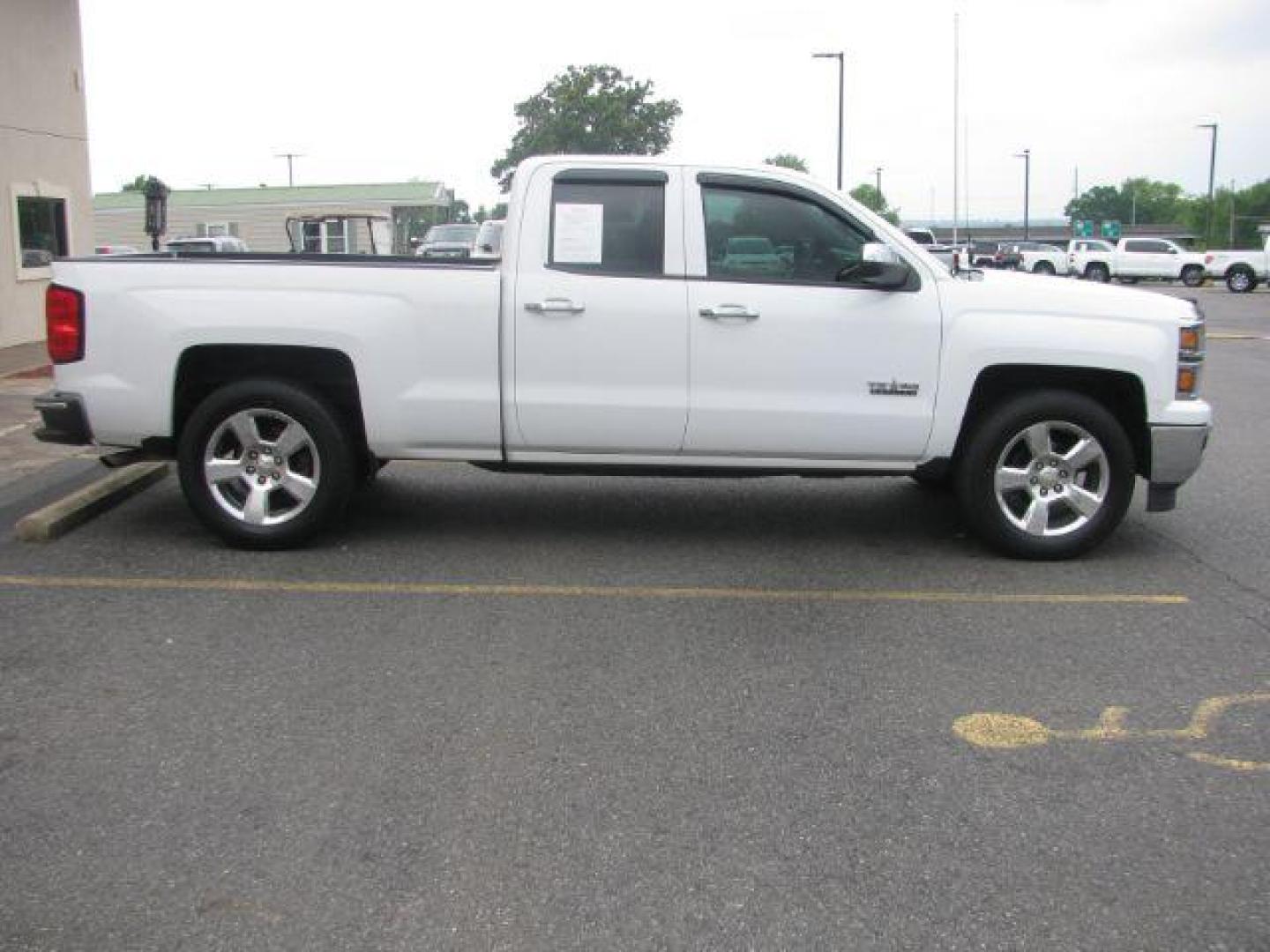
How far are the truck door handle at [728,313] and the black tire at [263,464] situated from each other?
197 centimetres

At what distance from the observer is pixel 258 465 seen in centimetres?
652

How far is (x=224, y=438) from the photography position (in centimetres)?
654

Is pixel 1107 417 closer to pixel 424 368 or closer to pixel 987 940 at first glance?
pixel 424 368

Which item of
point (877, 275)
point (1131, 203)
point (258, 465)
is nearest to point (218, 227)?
point (258, 465)

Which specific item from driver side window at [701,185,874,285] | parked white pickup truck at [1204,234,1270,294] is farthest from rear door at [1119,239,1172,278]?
driver side window at [701,185,874,285]

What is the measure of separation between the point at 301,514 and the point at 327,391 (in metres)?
0.66

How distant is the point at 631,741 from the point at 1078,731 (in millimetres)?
1549

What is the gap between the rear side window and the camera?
6383 mm

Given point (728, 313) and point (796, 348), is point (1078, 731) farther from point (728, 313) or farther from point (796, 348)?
point (728, 313)

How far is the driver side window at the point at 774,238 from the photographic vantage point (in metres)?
6.41

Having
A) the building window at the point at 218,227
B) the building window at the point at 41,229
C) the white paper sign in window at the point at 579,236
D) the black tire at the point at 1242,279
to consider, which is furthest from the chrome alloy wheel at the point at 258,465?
the building window at the point at 218,227

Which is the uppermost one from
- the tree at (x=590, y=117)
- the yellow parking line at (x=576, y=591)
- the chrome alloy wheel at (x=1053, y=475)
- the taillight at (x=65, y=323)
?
the tree at (x=590, y=117)

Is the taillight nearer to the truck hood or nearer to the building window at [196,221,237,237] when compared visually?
the truck hood

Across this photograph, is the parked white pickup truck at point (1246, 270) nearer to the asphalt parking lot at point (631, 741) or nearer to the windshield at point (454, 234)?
the windshield at point (454, 234)
